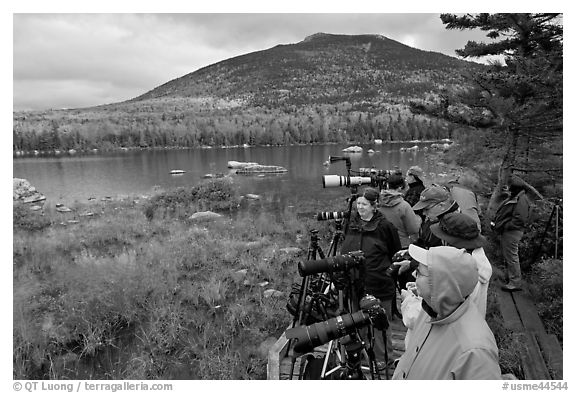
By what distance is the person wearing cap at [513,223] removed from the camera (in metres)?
3.38

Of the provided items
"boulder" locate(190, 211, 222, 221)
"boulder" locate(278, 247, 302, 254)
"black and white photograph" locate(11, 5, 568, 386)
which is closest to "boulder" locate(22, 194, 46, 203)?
"black and white photograph" locate(11, 5, 568, 386)

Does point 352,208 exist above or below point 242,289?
above

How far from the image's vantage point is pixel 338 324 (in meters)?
1.56

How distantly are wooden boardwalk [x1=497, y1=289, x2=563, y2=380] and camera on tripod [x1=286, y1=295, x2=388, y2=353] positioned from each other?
66.7 inches

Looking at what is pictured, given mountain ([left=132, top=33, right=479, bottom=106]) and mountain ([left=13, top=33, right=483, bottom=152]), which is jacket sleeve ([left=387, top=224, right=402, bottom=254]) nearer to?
mountain ([left=13, top=33, right=483, bottom=152])

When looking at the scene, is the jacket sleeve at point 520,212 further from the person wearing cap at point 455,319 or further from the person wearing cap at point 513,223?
the person wearing cap at point 455,319

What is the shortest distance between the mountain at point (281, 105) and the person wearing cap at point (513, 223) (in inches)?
75.1

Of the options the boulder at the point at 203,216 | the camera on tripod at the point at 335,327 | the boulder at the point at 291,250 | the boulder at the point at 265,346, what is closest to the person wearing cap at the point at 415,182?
the boulder at the point at 265,346

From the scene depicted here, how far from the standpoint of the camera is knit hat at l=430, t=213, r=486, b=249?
1.97m

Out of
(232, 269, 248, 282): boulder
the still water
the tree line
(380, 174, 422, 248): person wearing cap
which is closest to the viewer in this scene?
(380, 174, 422, 248): person wearing cap

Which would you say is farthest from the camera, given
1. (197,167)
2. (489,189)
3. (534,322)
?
(197,167)

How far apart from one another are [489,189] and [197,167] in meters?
23.0

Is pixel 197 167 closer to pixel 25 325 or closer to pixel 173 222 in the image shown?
pixel 173 222

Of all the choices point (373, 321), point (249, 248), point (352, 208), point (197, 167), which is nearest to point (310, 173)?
point (197, 167)
